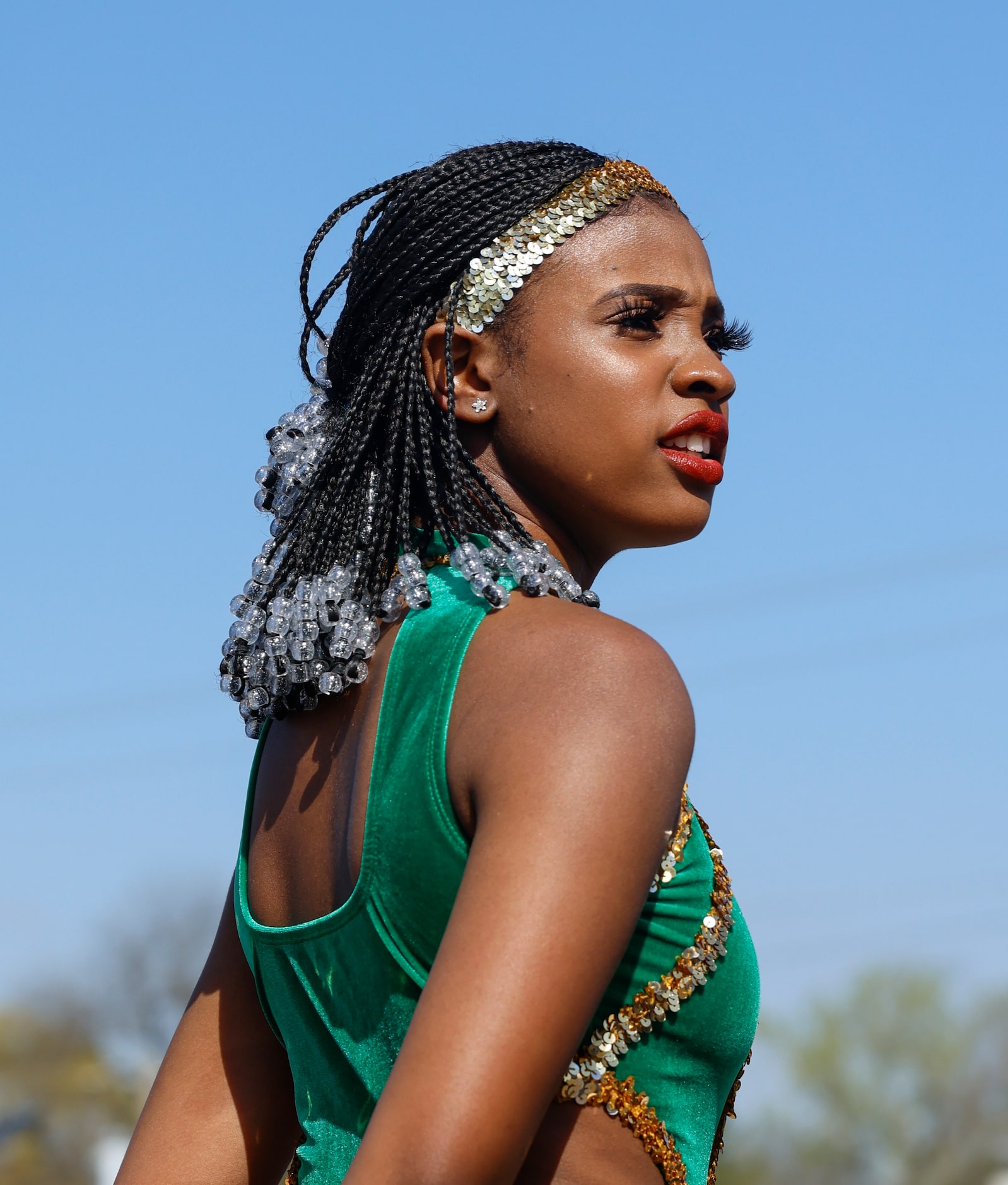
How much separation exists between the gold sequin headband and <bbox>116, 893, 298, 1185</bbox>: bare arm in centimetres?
112

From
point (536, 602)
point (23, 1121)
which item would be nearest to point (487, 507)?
point (536, 602)

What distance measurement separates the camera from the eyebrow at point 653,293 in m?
2.59

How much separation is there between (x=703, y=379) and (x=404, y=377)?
1.61 ft

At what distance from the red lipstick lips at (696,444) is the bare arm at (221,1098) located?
111cm

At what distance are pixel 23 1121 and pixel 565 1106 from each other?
26195 millimetres

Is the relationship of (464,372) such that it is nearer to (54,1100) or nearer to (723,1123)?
(723,1123)

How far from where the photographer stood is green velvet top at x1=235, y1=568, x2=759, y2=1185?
2088mm

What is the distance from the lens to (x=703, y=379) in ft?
8.43

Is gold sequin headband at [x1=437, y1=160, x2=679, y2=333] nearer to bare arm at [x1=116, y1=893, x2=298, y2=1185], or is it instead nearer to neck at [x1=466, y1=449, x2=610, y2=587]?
neck at [x1=466, y1=449, x2=610, y2=587]

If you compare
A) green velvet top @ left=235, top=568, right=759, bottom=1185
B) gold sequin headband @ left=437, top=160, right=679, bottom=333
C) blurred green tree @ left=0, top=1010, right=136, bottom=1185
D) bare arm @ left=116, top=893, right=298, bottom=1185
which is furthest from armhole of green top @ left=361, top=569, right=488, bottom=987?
blurred green tree @ left=0, top=1010, right=136, bottom=1185

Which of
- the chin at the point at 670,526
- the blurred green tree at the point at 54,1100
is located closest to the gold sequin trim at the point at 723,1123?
the chin at the point at 670,526

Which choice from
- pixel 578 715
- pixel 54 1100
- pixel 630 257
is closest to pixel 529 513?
pixel 630 257

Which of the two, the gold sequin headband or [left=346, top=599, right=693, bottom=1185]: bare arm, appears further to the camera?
the gold sequin headband

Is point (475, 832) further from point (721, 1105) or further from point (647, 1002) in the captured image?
point (721, 1105)
